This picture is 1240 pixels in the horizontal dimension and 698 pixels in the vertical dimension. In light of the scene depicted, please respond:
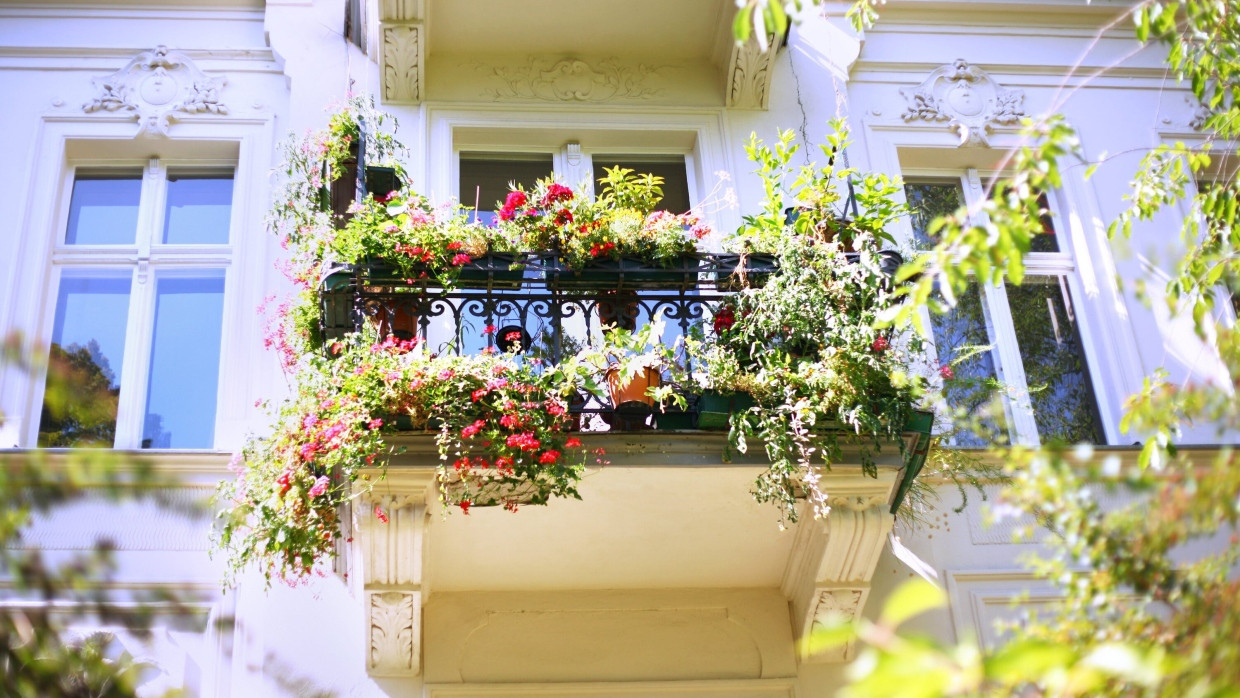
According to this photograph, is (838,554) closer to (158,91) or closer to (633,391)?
(633,391)

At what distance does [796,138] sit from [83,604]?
5.69 meters

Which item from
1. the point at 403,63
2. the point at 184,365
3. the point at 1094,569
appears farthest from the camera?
the point at 403,63

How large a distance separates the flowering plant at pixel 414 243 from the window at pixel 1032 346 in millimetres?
2523

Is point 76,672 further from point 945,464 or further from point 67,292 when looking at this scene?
point 67,292

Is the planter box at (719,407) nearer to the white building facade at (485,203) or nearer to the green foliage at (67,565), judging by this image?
the white building facade at (485,203)

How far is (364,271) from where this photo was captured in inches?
232

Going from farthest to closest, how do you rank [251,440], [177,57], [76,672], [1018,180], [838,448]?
[177,57] < [251,440] < [838,448] < [1018,180] < [76,672]

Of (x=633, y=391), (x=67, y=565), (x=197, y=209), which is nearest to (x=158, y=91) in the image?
(x=197, y=209)

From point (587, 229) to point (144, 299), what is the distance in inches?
108

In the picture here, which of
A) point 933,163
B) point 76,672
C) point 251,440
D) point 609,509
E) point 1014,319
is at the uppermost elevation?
point 933,163

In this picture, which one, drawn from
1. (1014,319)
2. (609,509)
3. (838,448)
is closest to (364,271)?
(609,509)

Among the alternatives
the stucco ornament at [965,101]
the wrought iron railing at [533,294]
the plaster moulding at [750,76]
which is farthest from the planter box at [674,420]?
the stucco ornament at [965,101]

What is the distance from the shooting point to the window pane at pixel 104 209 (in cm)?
767

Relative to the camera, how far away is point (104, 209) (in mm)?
7809
